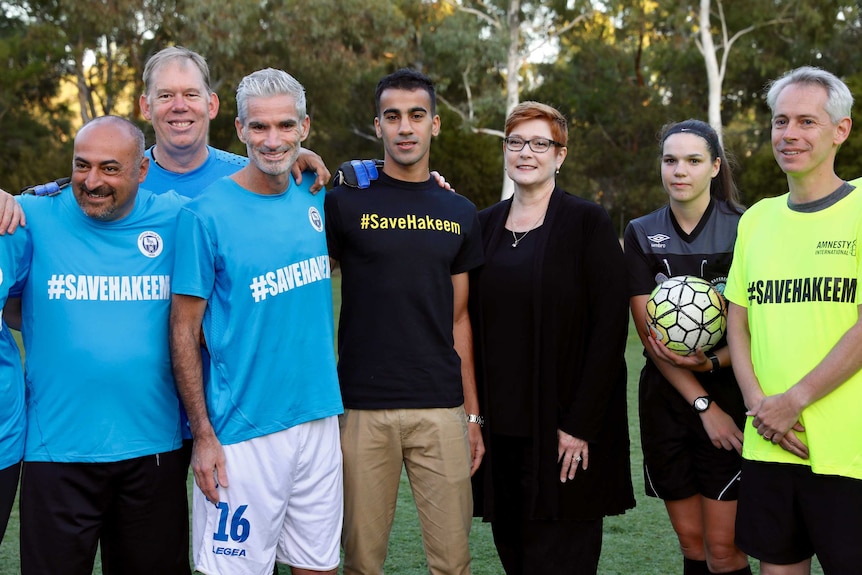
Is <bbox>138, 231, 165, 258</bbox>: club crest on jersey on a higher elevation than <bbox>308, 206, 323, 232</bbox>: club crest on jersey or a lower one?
lower

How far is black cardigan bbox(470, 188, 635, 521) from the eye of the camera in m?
3.79

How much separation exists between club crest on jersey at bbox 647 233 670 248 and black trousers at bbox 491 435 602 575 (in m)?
1.07

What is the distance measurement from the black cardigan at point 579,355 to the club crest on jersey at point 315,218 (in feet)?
3.08

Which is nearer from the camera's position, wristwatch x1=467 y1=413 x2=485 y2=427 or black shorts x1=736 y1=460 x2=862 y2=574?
black shorts x1=736 y1=460 x2=862 y2=574

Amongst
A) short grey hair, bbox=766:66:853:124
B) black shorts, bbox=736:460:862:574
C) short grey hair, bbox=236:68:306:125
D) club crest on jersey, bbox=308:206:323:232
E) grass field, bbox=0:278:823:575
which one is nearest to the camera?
black shorts, bbox=736:460:862:574

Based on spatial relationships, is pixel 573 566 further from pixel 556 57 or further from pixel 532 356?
pixel 556 57

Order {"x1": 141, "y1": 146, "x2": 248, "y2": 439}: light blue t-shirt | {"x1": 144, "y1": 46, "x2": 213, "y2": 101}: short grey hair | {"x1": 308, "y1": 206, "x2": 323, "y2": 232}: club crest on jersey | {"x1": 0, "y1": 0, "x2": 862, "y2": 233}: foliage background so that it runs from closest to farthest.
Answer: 1. {"x1": 308, "y1": 206, "x2": 323, "y2": 232}: club crest on jersey
2. {"x1": 141, "y1": 146, "x2": 248, "y2": 439}: light blue t-shirt
3. {"x1": 144, "y1": 46, "x2": 213, "y2": 101}: short grey hair
4. {"x1": 0, "y1": 0, "x2": 862, "y2": 233}: foliage background

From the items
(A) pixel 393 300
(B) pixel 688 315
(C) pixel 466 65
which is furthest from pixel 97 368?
(C) pixel 466 65

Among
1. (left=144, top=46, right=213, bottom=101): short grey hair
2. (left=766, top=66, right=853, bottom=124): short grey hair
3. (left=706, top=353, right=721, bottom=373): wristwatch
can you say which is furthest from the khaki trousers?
(left=766, top=66, right=853, bottom=124): short grey hair

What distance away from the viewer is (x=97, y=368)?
327 cm

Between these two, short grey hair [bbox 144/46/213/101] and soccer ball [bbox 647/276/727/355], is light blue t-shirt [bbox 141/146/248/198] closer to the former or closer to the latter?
short grey hair [bbox 144/46/213/101]

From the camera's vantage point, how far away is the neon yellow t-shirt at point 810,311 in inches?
126

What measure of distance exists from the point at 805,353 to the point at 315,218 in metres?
1.93

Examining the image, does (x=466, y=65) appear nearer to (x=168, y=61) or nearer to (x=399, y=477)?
(x=168, y=61)
